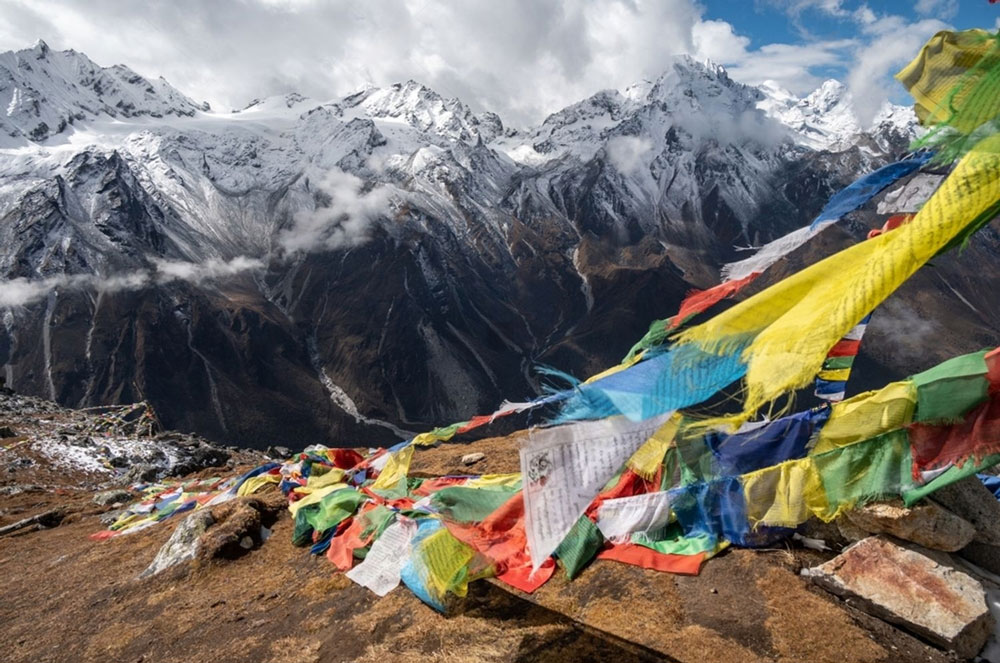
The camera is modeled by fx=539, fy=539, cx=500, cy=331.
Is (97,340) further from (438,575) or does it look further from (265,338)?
(438,575)

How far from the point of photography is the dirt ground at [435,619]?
17.9 ft

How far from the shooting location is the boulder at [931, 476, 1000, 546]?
5973 mm

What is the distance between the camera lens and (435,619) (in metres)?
6.74

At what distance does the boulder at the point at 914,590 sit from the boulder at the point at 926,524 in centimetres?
14

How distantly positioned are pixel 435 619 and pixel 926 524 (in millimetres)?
5609

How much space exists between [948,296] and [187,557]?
250603mm

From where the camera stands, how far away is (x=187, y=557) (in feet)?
32.7

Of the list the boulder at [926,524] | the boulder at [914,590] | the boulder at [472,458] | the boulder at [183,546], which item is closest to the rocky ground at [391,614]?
the boulder at [914,590]

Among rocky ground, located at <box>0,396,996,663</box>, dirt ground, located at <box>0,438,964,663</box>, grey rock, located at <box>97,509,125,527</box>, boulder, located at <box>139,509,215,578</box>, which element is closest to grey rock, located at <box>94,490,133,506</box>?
grey rock, located at <box>97,509,125,527</box>

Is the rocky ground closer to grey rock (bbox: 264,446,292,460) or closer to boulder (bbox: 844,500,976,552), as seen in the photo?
boulder (bbox: 844,500,976,552)

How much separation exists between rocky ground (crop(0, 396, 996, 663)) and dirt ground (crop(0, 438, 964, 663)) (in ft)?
0.06

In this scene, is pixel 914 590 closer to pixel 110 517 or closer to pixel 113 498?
pixel 110 517

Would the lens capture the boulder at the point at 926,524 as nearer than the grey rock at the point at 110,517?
Yes

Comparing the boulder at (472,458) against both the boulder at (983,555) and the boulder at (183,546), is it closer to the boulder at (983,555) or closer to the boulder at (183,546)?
the boulder at (183,546)
